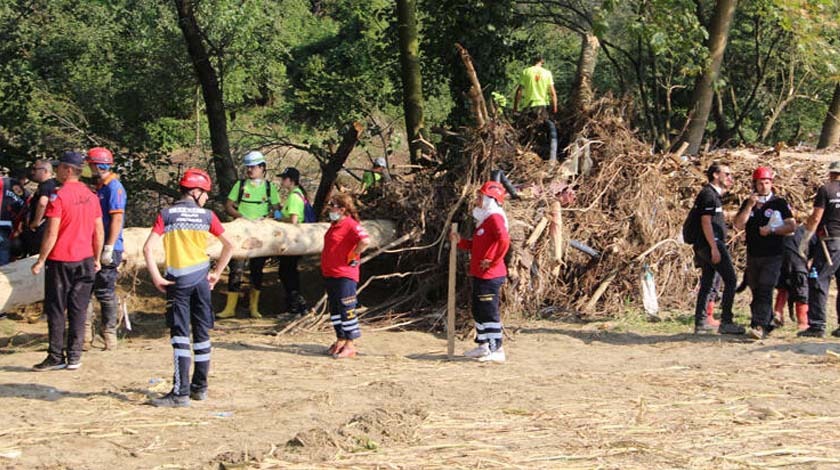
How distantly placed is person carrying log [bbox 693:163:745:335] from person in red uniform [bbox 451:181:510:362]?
8.12 feet

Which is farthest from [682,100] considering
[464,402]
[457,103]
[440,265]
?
[464,402]

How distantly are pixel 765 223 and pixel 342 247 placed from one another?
448 centimetres

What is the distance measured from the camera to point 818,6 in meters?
15.1

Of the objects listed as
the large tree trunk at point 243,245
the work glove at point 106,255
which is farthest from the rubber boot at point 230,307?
the work glove at point 106,255

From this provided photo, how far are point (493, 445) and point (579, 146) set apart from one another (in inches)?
284

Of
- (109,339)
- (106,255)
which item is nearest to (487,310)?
(106,255)

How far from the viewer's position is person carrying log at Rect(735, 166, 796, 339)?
983cm

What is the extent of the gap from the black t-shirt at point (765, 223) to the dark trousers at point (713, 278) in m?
0.32

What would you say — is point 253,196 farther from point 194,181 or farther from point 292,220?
point 194,181

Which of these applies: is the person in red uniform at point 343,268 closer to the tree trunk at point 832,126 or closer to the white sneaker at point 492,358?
the white sneaker at point 492,358

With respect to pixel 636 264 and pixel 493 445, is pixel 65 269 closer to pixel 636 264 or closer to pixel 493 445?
pixel 493 445

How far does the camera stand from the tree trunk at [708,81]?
644 inches

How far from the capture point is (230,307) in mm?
11688

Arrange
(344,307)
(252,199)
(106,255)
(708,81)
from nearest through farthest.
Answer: (106,255)
(344,307)
(252,199)
(708,81)
